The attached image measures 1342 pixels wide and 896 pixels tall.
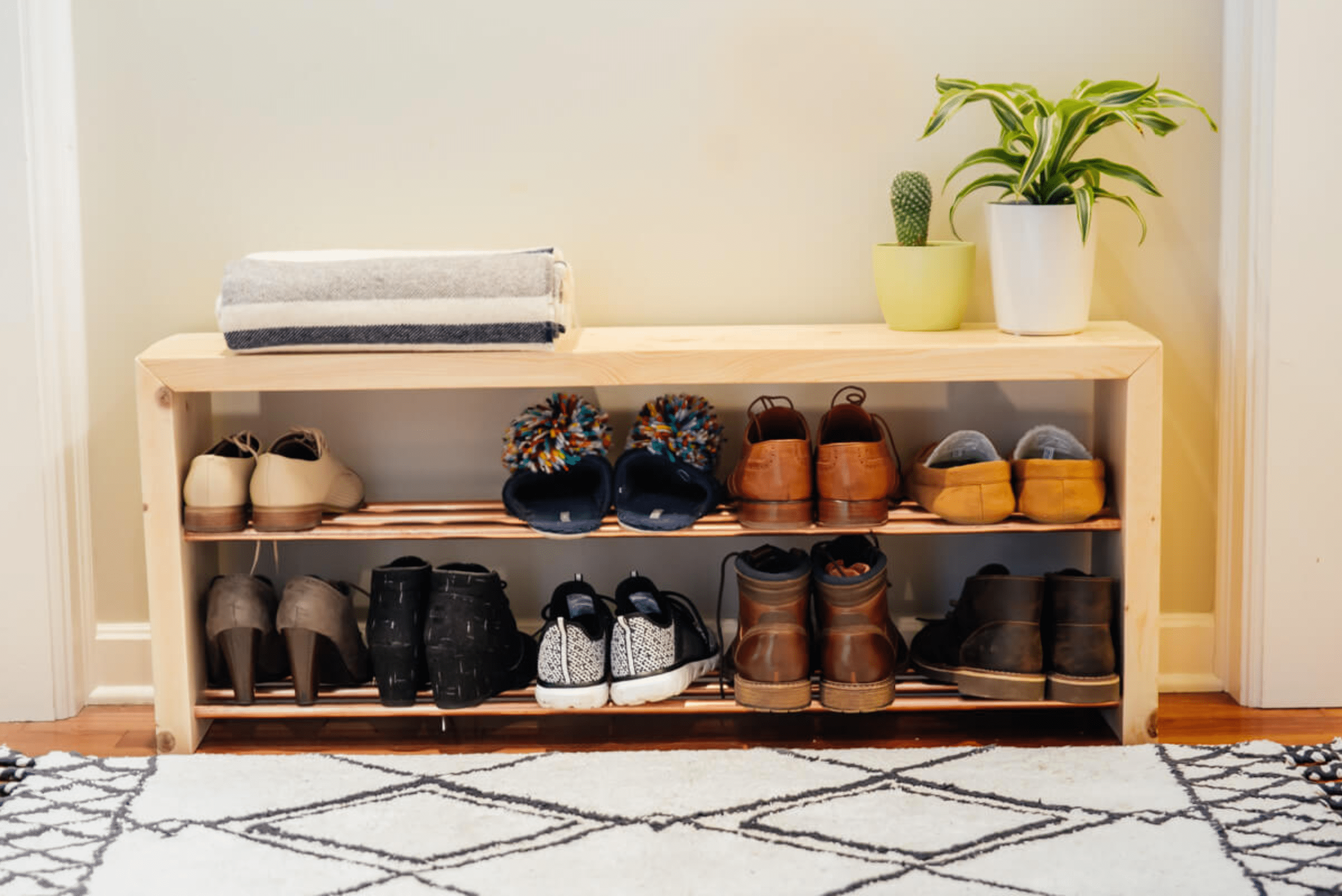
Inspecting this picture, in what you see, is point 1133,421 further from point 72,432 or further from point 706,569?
point 72,432

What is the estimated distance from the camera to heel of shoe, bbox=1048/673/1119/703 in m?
2.22

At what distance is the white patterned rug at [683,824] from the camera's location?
5.80 feet

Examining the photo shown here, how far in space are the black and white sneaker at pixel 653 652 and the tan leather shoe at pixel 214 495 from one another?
0.67m

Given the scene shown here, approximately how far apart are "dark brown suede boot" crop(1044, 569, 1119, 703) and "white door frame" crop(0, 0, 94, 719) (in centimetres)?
177

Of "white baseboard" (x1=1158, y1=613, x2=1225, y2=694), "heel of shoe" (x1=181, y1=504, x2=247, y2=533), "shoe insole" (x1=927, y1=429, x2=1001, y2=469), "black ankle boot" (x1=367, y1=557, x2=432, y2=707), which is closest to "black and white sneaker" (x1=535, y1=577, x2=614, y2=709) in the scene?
"black ankle boot" (x1=367, y1=557, x2=432, y2=707)

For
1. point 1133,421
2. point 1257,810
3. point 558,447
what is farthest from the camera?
point 558,447

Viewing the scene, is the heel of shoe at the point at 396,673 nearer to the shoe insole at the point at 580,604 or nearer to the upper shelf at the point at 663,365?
the shoe insole at the point at 580,604

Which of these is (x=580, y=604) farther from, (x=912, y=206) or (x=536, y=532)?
(x=912, y=206)

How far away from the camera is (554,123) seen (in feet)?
8.00

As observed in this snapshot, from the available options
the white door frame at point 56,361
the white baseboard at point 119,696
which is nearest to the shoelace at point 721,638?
the white baseboard at point 119,696

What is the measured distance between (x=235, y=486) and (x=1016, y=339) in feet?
4.36

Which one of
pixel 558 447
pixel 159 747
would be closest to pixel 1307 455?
pixel 558 447

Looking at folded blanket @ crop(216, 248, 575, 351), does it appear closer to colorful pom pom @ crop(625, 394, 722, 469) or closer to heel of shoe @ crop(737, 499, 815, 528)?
colorful pom pom @ crop(625, 394, 722, 469)

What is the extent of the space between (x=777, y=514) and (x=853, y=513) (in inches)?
5.0
